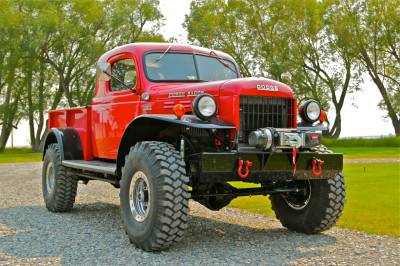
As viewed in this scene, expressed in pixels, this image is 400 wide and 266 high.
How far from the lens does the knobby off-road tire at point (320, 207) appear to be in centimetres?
714

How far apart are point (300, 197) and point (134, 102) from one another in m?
2.69

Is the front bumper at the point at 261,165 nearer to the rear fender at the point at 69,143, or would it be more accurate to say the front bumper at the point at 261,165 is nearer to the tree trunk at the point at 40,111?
the rear fender at the point at 69,143

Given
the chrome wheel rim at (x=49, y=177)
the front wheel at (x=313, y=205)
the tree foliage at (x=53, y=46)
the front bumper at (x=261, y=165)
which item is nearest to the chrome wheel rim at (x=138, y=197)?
the front bumper at (x=261, y=165)

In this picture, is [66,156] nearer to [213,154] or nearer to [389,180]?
[213,154]

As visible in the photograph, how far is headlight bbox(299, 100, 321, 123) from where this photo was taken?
23.8ft

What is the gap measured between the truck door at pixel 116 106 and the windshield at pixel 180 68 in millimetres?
272

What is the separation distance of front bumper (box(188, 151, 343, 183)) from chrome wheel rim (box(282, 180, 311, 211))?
0.80 m

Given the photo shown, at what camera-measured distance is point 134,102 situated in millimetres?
7836

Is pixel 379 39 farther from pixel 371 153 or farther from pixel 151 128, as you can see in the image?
pixel 151 128

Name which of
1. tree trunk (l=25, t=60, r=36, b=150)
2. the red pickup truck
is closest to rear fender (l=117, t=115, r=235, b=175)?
the red pickup truck

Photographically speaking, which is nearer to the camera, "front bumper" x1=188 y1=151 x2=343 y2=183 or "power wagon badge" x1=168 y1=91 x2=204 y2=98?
"front bumper" x1=188 y1=151 x2=343 y2=183

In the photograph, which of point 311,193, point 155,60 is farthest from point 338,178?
point 155,60

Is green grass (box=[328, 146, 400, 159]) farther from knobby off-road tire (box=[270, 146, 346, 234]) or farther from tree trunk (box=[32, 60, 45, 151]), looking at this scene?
tree trunk (box=[32, 60, 45, 151])

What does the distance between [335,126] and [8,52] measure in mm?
27110
